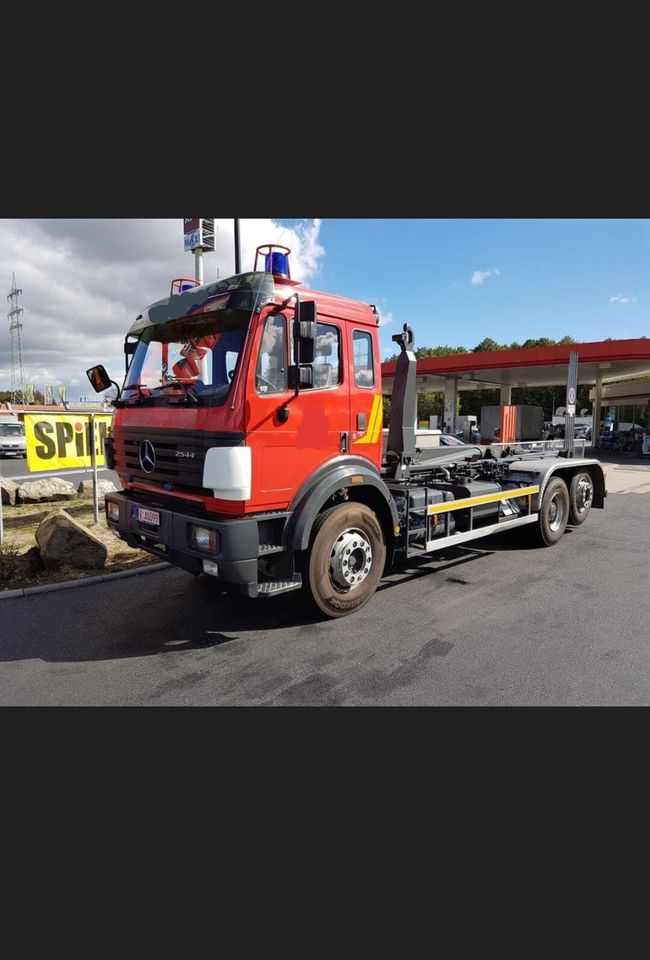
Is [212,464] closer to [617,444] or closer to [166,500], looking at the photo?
[166,500]

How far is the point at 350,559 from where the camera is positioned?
15.8 ft

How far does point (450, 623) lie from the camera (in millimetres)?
4680

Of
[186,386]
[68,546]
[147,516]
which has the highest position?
[186,386]

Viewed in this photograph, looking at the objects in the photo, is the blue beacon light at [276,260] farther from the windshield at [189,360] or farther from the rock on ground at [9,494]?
the rock on ground at [9,494]

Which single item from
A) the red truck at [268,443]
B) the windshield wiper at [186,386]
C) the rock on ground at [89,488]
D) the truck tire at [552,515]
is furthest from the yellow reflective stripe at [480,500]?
the rock on ground at [89,488]

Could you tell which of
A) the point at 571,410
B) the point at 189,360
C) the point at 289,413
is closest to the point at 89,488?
the point at 189,360

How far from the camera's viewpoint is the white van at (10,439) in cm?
2030

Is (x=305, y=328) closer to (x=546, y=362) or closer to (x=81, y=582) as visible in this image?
(x=81, y=582)

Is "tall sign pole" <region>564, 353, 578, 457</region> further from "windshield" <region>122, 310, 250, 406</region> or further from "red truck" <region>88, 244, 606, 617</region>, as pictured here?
"windshield" <region>122, 310, 250, 406</region>

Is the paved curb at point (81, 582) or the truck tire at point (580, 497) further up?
the truck tire at point (580, 497)

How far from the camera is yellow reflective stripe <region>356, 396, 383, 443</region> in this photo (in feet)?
16.7

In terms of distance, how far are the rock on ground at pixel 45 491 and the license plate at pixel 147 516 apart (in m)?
6.95

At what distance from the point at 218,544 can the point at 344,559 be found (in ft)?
4.31

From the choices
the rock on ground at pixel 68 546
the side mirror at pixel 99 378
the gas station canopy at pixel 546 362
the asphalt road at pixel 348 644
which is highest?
the gas station canopy at pixel 546 362
